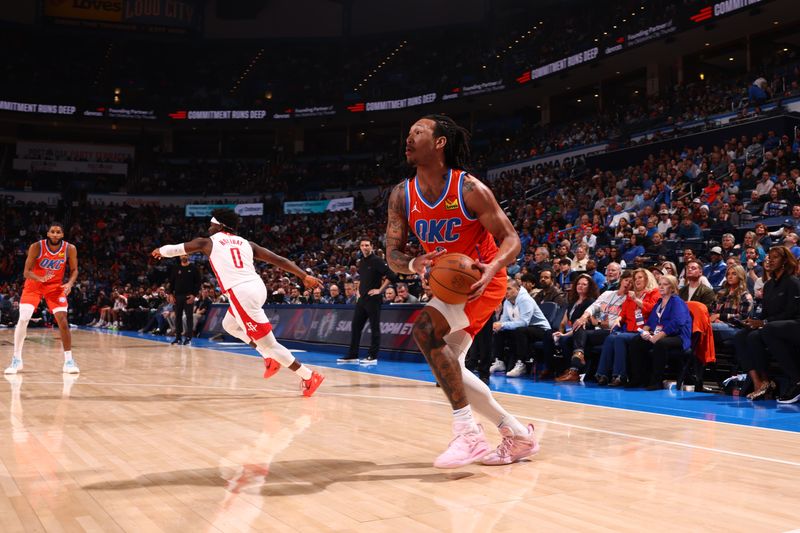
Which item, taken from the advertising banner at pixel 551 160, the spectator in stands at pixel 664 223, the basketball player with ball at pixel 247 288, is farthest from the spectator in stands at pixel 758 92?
the basketball player with ball at pixel 247 288

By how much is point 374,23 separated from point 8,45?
66.0 feet

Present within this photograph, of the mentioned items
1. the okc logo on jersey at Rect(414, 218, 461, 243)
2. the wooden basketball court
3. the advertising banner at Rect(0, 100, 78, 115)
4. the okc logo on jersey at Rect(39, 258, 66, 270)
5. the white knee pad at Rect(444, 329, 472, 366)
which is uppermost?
the advertising banner at Rect(0, 100, 78, 115)

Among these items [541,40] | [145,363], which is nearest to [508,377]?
[145,363]

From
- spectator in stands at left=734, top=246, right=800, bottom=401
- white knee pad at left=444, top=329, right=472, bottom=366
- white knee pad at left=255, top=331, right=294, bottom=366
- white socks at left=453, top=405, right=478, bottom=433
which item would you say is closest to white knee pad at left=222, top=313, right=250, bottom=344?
white knee pad at left=255, top=331, right=294, bottom=366

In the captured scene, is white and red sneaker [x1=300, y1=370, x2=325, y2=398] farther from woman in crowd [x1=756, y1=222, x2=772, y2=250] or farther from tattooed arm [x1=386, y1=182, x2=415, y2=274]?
woman in crowd [x1=756, y1=222, x2=772, y2=250]

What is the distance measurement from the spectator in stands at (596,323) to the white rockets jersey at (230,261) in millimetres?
4071

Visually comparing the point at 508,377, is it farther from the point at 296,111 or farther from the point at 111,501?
the point at 296,111

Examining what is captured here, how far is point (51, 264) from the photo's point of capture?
838 cm

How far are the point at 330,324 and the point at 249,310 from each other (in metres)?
7.13

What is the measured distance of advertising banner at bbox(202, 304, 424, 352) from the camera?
11.8 metres

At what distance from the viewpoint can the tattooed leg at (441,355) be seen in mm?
3648

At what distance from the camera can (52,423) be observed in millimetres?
4961

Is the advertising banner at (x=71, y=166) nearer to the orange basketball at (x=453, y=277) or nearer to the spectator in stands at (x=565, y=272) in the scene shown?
the spectator in stands at (x=565, y=272)

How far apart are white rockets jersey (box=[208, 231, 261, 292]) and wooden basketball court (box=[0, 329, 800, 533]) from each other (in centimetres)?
118
